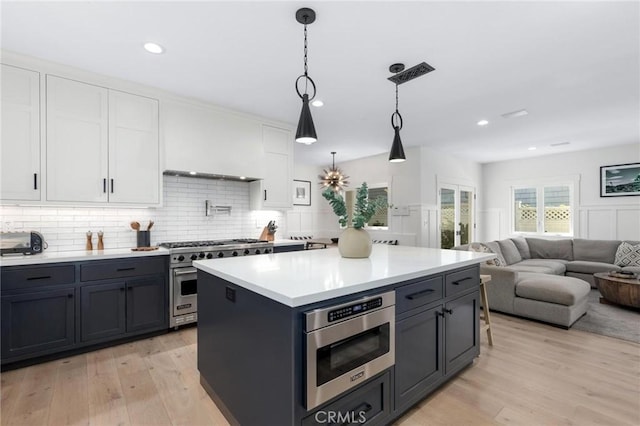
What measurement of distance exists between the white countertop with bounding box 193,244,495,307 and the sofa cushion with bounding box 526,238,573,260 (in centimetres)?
476

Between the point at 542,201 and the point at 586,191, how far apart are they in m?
0.80

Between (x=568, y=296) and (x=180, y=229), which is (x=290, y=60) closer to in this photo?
(x=180, y=229)

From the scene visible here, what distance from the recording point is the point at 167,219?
3.78 meters

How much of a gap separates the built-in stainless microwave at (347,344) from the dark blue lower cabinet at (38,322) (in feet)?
8.52

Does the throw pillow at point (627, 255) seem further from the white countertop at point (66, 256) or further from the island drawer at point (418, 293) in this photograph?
the white countertop at point (66, 256)

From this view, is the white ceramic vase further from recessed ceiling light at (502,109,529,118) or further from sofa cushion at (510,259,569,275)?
sofa cushion at (510,259,569,275)

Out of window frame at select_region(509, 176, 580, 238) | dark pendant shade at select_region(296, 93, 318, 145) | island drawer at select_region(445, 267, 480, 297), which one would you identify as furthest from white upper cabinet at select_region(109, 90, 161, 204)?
window frame at select_region(509, 176, 580, 238)

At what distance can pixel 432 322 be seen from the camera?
204 centimetres

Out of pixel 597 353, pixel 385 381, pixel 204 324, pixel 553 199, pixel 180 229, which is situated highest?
pixel 553 199

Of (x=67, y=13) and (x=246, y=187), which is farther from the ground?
(x=67, y=13)

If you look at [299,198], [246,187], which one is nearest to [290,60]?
[246,187]

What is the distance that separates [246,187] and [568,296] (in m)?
4.28

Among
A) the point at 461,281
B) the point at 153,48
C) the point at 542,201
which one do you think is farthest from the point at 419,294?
the point at 542,201

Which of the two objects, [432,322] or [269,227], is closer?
[432,322]
